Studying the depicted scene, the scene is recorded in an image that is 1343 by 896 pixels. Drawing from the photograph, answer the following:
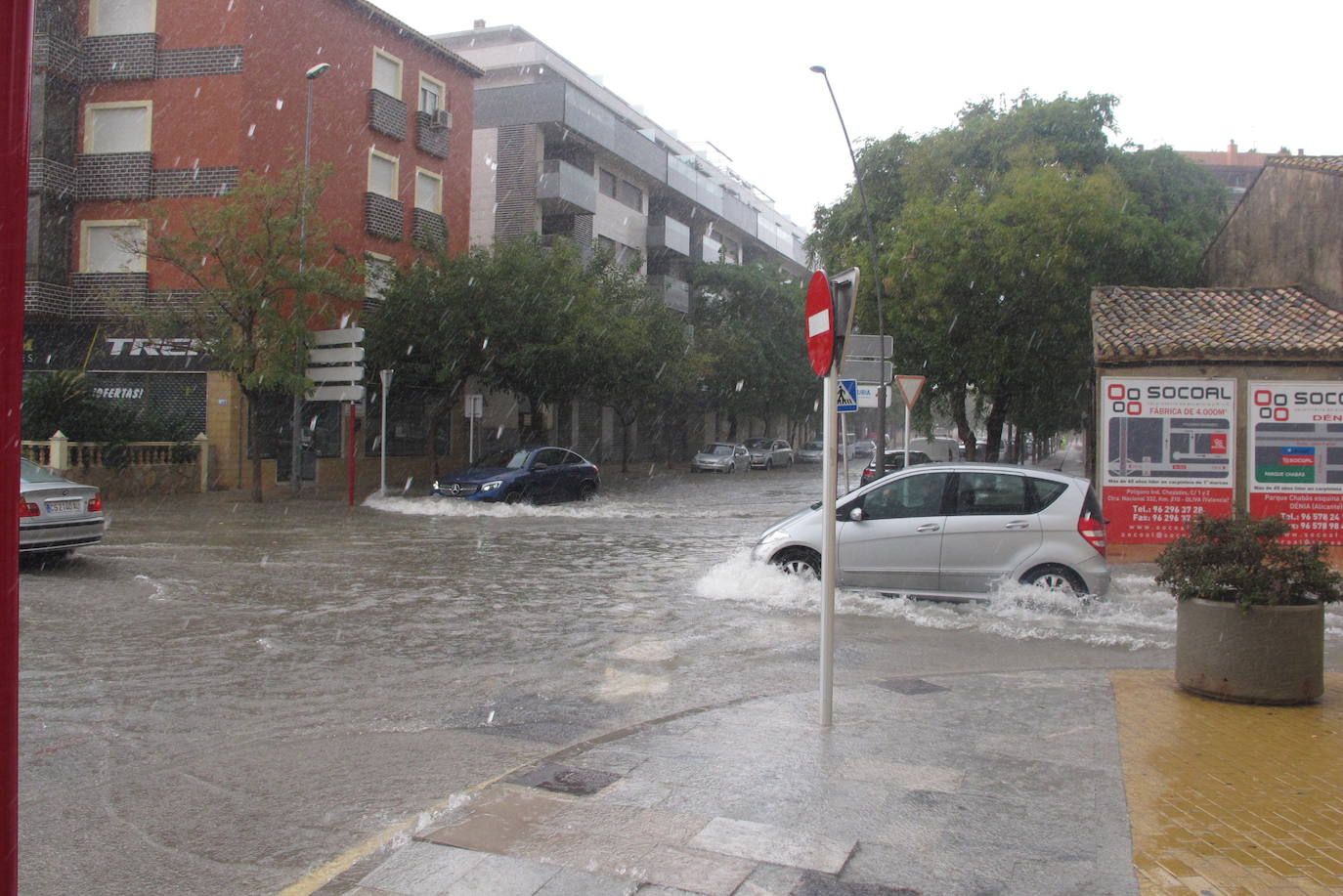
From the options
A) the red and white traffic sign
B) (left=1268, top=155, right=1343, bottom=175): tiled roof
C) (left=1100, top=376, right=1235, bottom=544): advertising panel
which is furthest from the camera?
(left=1268, top=155, right=1343, bottom=175): tiled roof

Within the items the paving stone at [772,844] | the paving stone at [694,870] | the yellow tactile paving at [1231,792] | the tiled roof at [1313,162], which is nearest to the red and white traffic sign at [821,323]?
the paving stone at [772,844]

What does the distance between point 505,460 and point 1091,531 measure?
16195 millimetres

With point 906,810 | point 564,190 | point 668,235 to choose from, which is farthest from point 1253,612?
point 668,235

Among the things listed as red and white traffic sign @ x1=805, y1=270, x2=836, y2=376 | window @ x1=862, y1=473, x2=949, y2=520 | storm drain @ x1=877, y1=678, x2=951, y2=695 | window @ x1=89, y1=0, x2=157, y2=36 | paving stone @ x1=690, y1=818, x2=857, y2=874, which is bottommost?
storm drain @ x1=877, y1=678, x2=951, y2=695

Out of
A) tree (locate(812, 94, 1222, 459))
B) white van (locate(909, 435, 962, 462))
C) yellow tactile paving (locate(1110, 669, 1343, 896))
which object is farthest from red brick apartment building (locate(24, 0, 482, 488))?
white van (locate(909, 435, 962, 462))

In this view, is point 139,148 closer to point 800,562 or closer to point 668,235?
point 800,562

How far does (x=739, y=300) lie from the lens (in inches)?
2082

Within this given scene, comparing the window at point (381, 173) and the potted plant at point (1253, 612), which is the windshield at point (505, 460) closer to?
the window at point (381, 173)

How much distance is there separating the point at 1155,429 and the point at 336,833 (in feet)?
43.9

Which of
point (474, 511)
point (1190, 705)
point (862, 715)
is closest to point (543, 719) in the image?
point (862, 715)

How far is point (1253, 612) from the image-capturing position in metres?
6.59

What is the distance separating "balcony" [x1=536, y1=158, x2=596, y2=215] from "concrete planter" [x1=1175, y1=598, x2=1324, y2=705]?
120 ft

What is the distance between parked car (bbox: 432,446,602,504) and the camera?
75.4 ft

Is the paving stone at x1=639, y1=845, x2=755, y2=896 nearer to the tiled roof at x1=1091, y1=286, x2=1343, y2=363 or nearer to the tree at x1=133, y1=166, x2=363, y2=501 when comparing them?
the tiled roof at x1=1091, y1=286, x2=1343, y2=363
